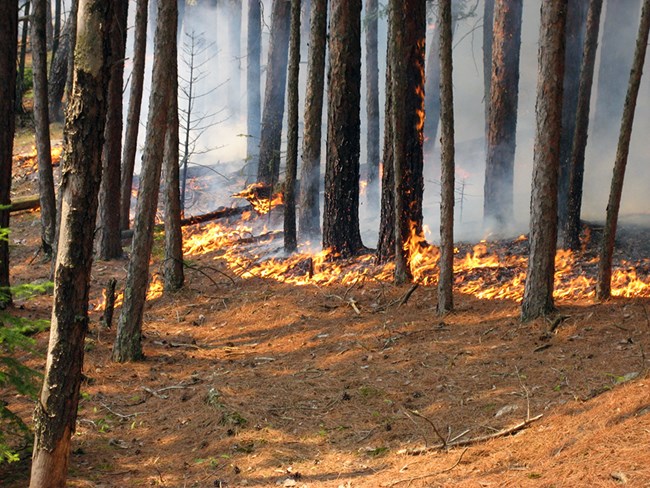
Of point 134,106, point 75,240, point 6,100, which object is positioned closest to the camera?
point 75,240

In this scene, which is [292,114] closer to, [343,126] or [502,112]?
[343,126]

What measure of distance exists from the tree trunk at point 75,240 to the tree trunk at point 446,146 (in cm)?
634

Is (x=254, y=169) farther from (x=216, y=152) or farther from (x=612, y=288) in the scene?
(x=612, y=288)

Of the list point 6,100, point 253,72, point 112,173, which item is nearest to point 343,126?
point 112,173

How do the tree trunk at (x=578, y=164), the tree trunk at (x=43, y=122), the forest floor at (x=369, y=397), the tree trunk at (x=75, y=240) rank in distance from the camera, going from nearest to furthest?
the tree trunk at (x=75, y=240)
the forest floor at (x=369, y=397)
the tree trunk at (x=578, y=164)
the tree trunk at (x=43, y=122)

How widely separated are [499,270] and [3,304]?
8761 mm

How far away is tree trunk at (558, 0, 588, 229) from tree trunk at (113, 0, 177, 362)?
8840 millimetres

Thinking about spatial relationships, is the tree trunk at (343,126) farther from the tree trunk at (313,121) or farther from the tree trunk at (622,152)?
the tree trunk at (622,152)

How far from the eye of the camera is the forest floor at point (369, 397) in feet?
22.7

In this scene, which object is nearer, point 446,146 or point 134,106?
point 446,146

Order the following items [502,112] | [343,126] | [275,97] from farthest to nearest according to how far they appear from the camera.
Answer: [275,97], [502,112], [343,126]

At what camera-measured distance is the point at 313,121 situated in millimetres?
16750

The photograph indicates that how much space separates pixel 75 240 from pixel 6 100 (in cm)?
684

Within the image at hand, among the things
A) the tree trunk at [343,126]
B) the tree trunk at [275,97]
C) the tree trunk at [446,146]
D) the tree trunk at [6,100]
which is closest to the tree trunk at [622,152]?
the tree trunk at [446,146]
